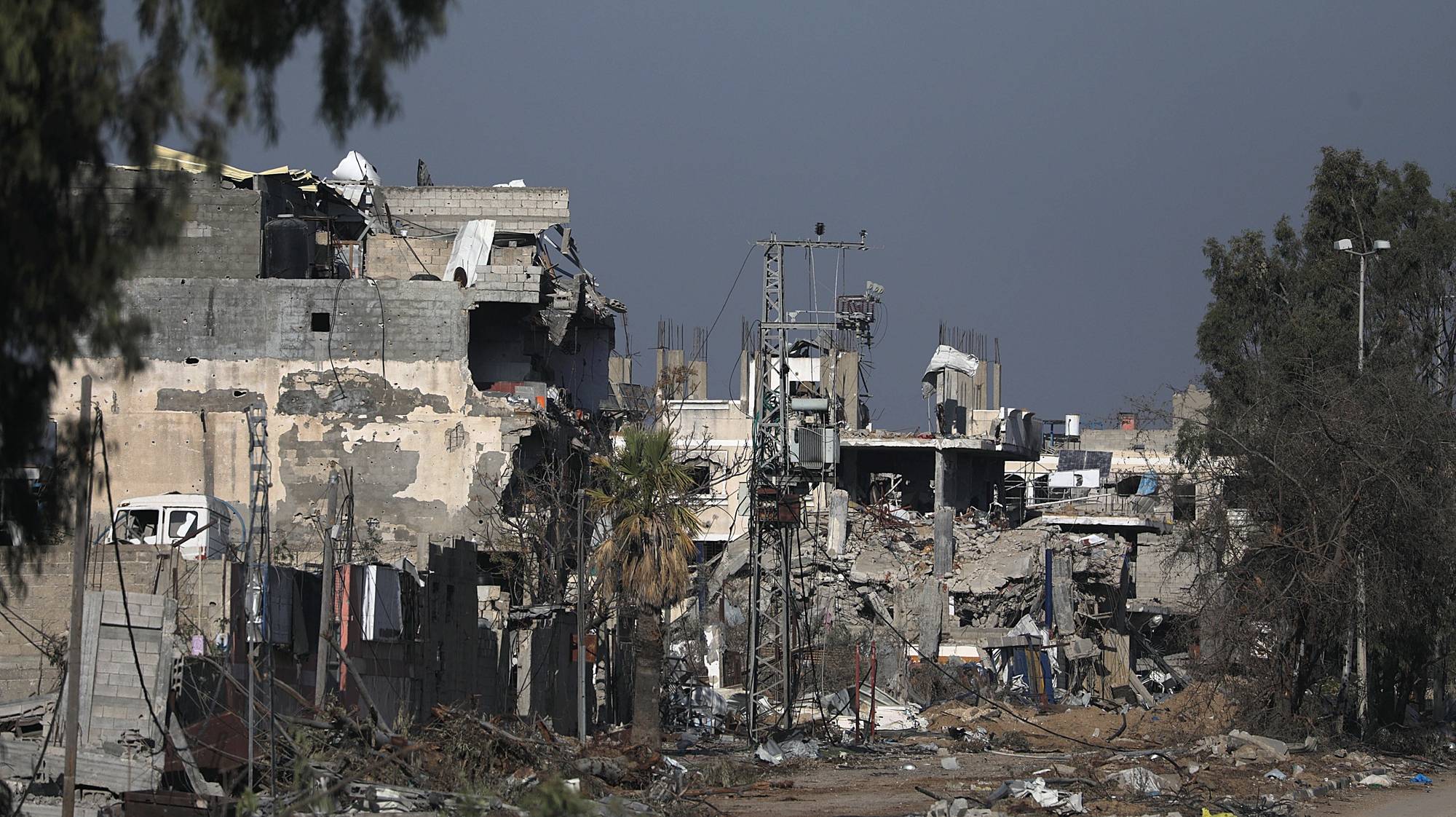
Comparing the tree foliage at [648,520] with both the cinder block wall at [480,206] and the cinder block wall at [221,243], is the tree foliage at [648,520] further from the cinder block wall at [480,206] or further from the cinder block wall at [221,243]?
the cinder block wall at [480,206]

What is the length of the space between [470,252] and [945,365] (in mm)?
28209

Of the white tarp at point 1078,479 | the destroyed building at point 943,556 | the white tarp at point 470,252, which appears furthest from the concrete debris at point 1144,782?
the white tarp at point 1078,479

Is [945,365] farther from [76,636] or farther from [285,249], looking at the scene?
[76,636]

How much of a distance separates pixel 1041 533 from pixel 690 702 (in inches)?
797

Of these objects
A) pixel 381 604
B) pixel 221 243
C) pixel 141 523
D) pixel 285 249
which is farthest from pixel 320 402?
pixel 381 604

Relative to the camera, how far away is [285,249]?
3800cm

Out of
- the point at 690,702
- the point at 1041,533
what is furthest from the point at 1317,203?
the point at 690,702

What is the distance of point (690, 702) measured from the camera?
33438 mm

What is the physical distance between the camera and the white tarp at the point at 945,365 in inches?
2490

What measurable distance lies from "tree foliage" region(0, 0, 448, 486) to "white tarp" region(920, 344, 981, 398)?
5554 cm

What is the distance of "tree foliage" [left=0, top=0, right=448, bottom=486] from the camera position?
7.39m

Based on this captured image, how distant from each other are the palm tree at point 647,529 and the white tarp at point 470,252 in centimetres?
1580

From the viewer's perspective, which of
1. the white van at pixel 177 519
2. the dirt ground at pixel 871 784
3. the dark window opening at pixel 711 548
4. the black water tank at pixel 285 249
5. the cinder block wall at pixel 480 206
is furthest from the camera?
the dark window opening at pixel 711 548

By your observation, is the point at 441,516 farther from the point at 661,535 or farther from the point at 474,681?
the point at 661,535
